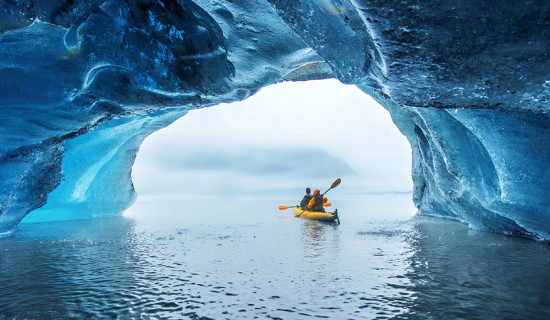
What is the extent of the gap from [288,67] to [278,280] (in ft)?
14.4

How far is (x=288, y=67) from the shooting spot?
689cm

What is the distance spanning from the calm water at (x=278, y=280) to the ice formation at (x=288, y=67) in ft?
5.59

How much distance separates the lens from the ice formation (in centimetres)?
304

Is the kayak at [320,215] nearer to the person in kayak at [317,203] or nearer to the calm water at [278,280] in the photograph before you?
the person in kayak at [317,203]

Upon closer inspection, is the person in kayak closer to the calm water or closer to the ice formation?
the ice formation

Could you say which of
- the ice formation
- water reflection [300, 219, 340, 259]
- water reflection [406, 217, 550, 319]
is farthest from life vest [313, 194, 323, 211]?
water reflection [406, 217, 550, 319]

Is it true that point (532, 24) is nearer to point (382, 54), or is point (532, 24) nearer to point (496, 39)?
point (496, 39)

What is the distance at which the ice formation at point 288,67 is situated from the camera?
304 centimetres

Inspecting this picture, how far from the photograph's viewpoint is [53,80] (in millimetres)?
5465

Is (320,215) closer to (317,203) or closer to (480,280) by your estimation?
(317,203)

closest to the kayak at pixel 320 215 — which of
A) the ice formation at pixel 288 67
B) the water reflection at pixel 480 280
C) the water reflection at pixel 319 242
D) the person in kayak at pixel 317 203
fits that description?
the person in kayak at pixel 317 203

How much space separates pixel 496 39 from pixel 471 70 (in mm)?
520

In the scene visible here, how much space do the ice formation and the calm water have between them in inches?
67.1

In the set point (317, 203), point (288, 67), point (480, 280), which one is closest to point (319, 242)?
point (480, 280)
